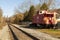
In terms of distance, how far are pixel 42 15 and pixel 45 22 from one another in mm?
2010

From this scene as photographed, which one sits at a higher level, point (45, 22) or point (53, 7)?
point (53, 7)

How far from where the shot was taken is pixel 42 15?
42.9m

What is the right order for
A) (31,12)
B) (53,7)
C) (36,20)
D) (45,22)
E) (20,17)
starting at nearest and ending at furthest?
(45,22) < (36,20) < (53,7) < (31,12) < (20,17)

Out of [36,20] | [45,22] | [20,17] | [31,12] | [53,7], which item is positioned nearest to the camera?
[45,22]

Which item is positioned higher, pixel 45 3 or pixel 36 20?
pixel 45 3

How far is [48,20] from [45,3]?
1387 inches

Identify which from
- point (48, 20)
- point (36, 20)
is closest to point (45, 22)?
point (48, 20)

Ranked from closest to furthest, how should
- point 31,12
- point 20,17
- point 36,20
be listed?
point 36,20
point 31,12
point 20,17

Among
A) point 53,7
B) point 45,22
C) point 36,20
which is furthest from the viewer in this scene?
point 53,7

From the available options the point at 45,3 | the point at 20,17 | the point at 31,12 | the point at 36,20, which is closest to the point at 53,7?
the point at 45,3

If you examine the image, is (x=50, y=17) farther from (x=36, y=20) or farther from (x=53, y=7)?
(x=53, y=7)

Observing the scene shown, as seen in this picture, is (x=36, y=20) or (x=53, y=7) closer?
(x=36, y=20)

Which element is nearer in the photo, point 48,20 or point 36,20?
point 48,20

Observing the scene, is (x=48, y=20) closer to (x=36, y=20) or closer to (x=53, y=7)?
(x=36, y=20)
